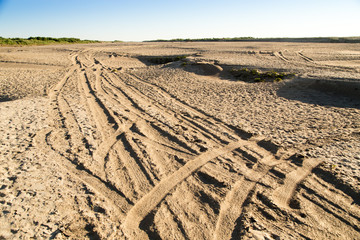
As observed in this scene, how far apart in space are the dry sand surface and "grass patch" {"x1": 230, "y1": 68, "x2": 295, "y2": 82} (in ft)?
4.26

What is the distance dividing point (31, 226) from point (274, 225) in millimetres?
3034

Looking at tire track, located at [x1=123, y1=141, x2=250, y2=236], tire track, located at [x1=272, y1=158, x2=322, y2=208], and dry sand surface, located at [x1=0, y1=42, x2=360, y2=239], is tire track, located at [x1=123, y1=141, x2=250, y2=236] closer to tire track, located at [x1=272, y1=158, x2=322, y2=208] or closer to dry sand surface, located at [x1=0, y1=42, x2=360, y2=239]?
dry sand surface, located at [x1=0, y1=42, x2=360, y2=239]

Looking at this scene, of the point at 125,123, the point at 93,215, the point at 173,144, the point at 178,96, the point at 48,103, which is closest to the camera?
the point at 93,215

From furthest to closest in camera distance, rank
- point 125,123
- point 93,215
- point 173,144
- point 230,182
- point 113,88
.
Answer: point 113,88 < point 125,123 < point 173,144 < point 230,182 < point 93,215

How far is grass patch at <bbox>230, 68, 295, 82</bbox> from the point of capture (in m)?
10.0

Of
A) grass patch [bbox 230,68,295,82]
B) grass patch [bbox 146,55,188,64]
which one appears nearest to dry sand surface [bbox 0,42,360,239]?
grass patch [bbox 230,68,295,82]

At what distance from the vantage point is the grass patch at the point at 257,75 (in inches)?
394

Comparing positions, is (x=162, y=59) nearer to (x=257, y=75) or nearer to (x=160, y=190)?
(x=257, y=75)

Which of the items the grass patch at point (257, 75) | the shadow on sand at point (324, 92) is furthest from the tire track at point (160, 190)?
the grass patch at point (257, 75)

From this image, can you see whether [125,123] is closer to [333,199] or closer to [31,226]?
[31,226]

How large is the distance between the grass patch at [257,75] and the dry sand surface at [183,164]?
1.30 metres

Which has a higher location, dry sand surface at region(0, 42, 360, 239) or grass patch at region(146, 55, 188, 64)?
grass patch at region(146, 55, 188, 64)

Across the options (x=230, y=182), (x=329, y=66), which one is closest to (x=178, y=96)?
(x=230, y=182)

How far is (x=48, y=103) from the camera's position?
762cm
